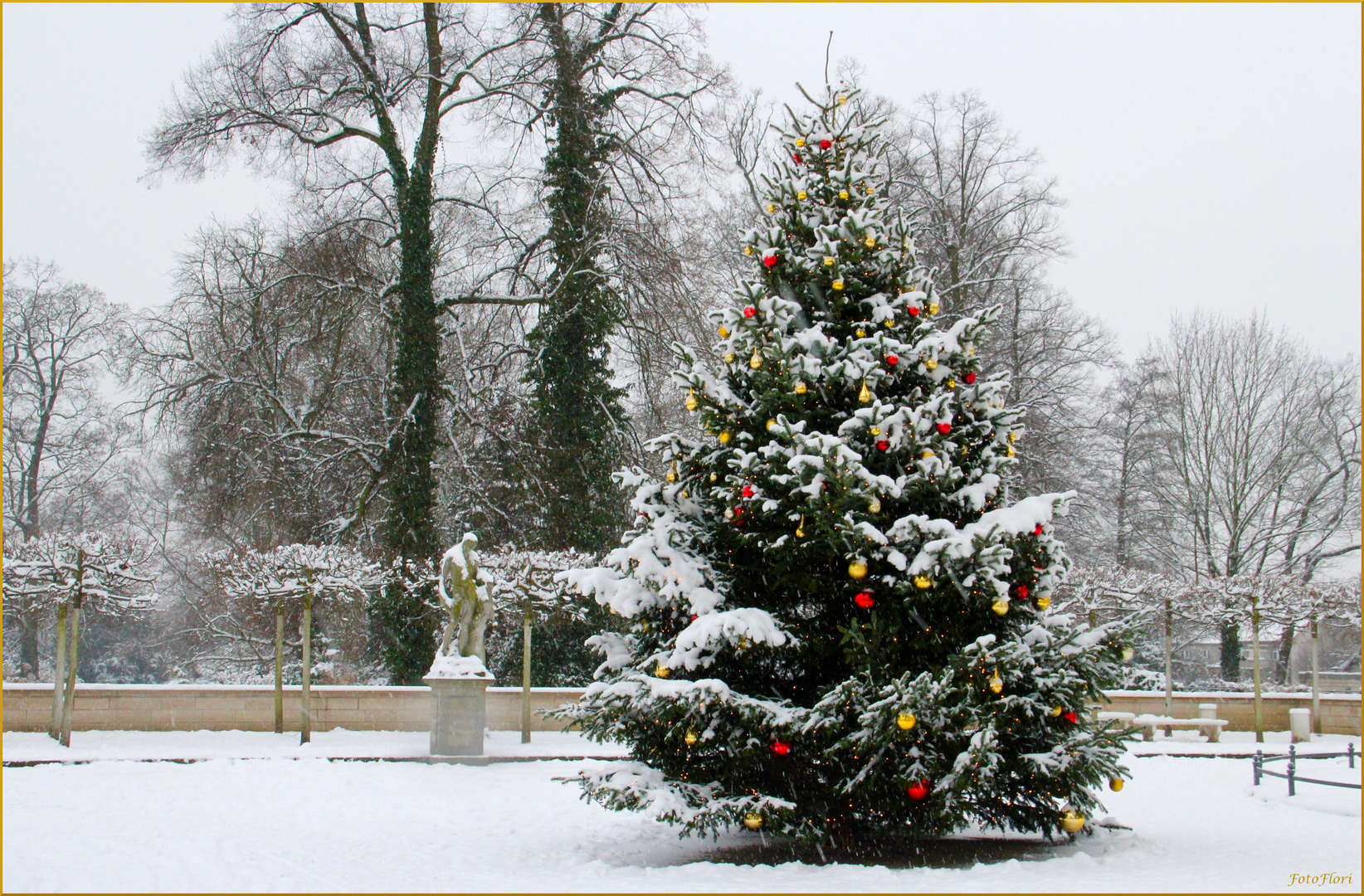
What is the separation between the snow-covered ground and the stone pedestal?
0.82 m

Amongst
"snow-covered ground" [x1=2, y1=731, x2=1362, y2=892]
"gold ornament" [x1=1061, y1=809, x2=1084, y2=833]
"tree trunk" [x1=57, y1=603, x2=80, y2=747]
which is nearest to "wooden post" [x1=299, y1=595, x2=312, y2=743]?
"snow-covered ground" [x1=2, y1=731, x2=1362, y2=892]

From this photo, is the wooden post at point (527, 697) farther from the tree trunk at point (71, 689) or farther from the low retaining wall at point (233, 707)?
the tree trunk at point (71, 689)

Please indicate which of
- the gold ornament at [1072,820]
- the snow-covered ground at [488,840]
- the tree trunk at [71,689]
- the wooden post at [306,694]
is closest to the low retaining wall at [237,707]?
the wooden post at [306,694]

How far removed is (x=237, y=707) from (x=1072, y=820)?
43.0ft

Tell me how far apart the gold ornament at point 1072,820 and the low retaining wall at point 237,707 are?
405 inches

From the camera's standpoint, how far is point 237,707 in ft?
51.4

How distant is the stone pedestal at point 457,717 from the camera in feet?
43.1

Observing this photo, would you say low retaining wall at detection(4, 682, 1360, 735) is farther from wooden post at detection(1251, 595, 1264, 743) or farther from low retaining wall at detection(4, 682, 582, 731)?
wooden post at detection(1251, 595, 1264, 743)

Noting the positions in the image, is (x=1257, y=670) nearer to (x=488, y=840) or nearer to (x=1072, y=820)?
(x=1072, y=820)

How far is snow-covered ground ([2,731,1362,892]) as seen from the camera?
5926 millimetres

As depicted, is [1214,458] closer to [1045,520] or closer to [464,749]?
[464,749]

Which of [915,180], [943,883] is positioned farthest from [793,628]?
[915,180]

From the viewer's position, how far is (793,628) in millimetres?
6930

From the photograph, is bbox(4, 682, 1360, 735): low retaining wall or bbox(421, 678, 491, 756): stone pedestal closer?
bbox(421, 678, 491, 756): stone pedestal
